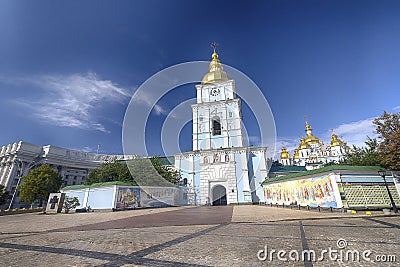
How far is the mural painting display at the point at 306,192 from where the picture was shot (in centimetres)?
1294

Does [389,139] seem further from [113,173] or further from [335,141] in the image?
[335,141]

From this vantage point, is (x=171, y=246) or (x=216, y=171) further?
(x=216, y=171)

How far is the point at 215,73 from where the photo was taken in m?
35.8

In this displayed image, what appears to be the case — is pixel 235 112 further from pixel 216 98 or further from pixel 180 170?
pixel 180 170

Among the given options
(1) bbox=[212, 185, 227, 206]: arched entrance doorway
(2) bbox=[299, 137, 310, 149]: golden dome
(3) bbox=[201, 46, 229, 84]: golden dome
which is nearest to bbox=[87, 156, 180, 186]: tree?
(1) bbox=[212, 185, 227, 206]: arched entrance doorway

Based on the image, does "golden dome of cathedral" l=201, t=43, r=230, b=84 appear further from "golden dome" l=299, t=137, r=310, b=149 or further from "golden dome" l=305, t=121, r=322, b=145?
"golden dome" l=305, t=121, r=322, b=145

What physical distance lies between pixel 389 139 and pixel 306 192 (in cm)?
664

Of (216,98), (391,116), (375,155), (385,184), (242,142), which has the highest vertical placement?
(216,98)

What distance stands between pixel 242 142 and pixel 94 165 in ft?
162

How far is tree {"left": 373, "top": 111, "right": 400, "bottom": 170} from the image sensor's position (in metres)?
12.0

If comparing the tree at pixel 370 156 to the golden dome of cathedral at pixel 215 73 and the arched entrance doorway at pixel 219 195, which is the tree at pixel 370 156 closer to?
the arched entrance doorway at pixel 219 195

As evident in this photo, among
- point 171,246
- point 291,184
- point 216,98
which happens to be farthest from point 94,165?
point 171,246

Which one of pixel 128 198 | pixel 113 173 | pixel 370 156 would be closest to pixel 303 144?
pixel 370 156

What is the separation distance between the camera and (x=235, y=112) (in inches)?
1255
